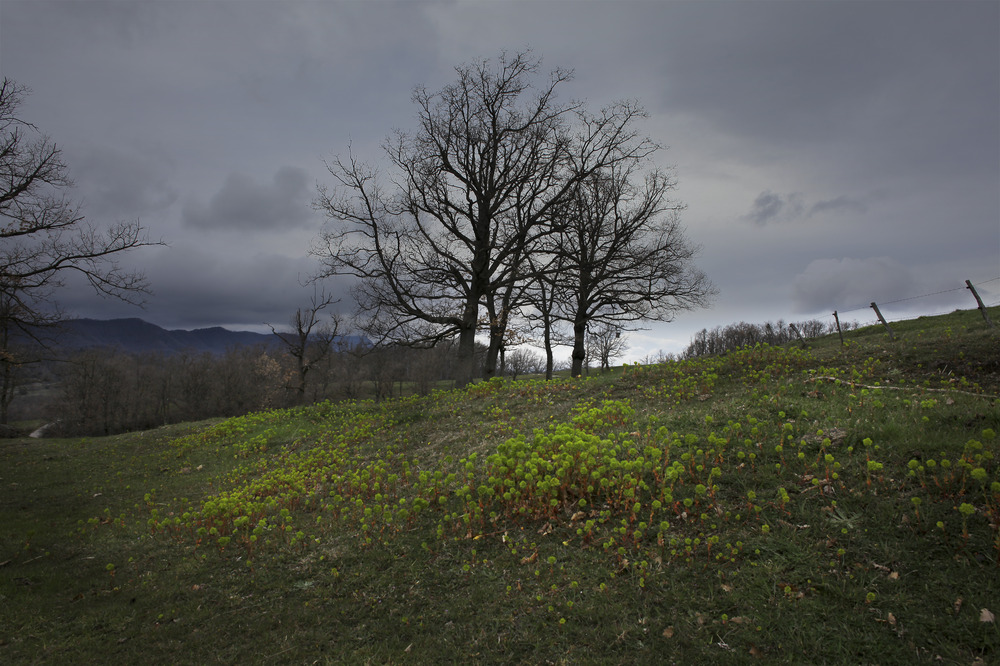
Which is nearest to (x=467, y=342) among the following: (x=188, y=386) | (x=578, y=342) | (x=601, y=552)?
(x=578, y=342)

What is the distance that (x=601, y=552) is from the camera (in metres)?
4.37

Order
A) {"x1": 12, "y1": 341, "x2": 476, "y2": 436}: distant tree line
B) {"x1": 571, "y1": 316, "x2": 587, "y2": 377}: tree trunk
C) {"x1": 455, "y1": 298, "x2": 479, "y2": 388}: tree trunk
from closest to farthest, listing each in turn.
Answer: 1. {"x1": 455, "y1": 298, "x2": 479, "y2": 388}: tree trunk
2. {"x1": 571, "y1": 316, "x2": 587, "y2": 377}: tree trunk
3. {"x1": 12, "y1": 341, "x2": 476, "y2": 436}: distant tree line

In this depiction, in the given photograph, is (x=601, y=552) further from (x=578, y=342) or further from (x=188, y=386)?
(x=188, y=386)

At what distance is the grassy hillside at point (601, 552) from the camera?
330 centimetres

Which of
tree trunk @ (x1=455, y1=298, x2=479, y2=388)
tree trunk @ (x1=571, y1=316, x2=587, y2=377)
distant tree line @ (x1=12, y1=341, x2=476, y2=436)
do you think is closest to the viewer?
tree trunk @ (x1=455, y1=298, x2=479, y2=388)

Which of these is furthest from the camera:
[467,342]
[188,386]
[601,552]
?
[188,386]

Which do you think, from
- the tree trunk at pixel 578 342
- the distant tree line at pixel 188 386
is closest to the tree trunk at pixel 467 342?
the tree trunk at pixel 578 342

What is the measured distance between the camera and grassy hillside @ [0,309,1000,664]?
3305 millimetres

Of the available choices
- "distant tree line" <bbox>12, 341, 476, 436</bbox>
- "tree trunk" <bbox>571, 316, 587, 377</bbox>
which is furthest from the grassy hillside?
"distant tree line" <bbox>12, 341, 476, 436</bbox>

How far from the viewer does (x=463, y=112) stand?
17.5m

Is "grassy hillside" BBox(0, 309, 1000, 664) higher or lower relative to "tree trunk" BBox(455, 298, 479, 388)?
lower

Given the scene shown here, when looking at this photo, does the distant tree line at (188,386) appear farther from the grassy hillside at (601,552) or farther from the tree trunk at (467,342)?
the grassy hillside at (601,552)

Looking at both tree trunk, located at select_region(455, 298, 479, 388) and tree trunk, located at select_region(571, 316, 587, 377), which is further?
tree trunk, located at select_region(571, 316, 587, 377)

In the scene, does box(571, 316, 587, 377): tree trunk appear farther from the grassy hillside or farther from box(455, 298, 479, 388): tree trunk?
the grassy hillside
